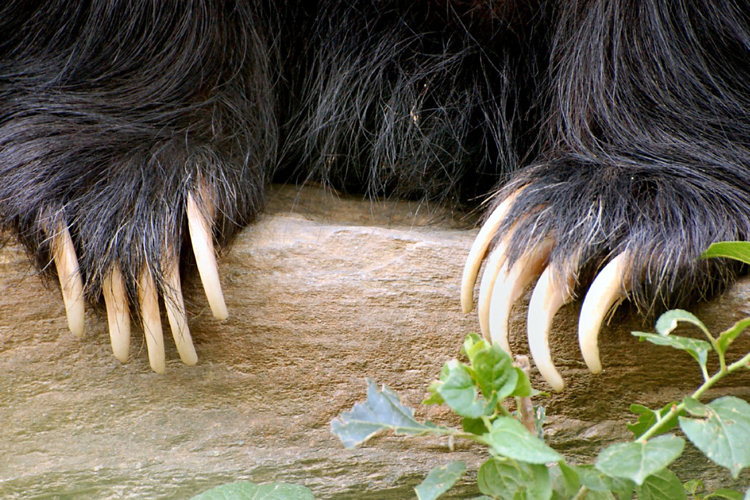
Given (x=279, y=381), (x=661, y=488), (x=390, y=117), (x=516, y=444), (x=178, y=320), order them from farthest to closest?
(x=390, y=117), (x=279, y=381), (x=178, y=320), (x=661, y=488), (x=516, y=444)

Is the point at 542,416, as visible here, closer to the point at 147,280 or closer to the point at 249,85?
the point at 147,280

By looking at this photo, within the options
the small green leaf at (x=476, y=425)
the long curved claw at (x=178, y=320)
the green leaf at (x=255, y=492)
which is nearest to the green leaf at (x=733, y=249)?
the small green leaf at (x=476, y=425)

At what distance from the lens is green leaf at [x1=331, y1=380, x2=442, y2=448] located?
2.35 feet

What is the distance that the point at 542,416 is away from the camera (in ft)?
2.86

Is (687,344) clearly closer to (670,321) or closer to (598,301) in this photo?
(670,321)

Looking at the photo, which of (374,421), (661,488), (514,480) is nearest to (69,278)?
(374,421)

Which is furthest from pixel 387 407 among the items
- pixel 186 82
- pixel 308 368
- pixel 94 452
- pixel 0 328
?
pixel 186 82

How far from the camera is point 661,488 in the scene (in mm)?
768

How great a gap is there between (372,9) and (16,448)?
3.05 feet

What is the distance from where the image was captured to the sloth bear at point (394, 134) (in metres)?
1.00

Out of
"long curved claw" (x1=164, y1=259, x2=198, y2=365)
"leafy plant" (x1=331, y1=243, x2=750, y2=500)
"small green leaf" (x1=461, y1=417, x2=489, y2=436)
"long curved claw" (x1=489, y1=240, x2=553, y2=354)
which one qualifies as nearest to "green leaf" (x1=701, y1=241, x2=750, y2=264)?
"leafy plant" (x1=331, y1=243, x2=750, y2=500)

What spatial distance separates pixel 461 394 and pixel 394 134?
0.84 metres

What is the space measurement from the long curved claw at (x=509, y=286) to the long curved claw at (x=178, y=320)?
38 centimetres

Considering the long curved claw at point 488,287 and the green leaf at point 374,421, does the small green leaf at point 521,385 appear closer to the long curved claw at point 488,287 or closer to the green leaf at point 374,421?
the green leaf at point 374,421
